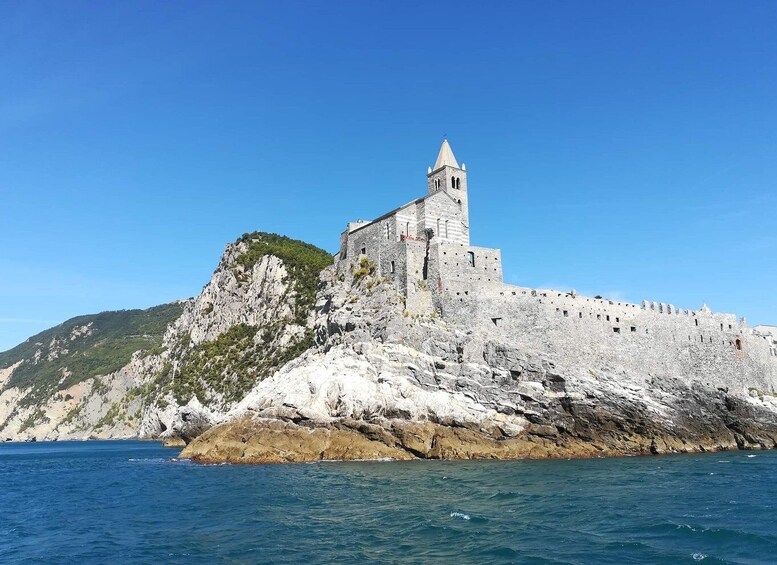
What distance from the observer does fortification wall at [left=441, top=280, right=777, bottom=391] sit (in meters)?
44.3

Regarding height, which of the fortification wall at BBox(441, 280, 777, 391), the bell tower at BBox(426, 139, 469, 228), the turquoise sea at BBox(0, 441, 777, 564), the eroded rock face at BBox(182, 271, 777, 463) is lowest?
the turquoise sea at BBox(0, 441, 777, 564)

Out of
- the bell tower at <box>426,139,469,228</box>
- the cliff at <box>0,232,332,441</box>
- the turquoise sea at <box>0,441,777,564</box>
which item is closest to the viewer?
the turquoise sea at <box>0,441,777,564</box>

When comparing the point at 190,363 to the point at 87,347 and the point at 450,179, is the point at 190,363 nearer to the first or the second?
the point at 450,179

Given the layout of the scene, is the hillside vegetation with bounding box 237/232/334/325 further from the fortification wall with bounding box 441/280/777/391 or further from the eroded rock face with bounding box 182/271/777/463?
the fortification wall with bounding box 441/280/777/391

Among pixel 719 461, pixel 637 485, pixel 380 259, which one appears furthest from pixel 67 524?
pixel 719 461

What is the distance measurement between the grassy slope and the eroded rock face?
97.9 m

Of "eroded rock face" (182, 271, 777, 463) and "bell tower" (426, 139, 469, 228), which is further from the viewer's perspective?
"bell tower" (426, 139, 469, 228)

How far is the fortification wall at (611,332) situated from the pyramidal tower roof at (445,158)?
36.8 ft

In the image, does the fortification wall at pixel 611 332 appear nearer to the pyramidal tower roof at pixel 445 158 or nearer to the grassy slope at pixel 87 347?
the pyramidal tower roof at pixel 445 158

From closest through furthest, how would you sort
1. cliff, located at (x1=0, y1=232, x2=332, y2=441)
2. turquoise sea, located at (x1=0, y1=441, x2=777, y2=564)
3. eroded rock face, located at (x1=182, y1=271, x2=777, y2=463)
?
turquoise sea, located at (x1=0, y1=441, x2=777, y2=564) < eroded rock face, located at (x1=182, y1=271, x2=777, y2=463) < cliff, located at (x1=0, y1=232, x2=332, y2=441)

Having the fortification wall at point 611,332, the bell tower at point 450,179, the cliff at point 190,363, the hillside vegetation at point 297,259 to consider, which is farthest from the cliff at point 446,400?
the hillside vegetation at point 297,259

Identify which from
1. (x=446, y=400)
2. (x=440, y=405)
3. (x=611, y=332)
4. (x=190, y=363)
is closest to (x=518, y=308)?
(x=611, y=332)

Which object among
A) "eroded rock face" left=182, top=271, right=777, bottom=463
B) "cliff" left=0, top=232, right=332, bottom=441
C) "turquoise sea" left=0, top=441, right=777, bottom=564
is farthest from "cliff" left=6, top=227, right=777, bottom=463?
"cliff" left=0, top=232, right=332, bottom=441

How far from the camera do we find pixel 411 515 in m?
22.5
